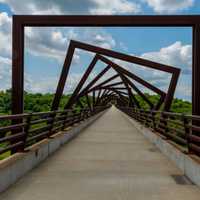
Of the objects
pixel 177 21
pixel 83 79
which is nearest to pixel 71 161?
pixel 177 21

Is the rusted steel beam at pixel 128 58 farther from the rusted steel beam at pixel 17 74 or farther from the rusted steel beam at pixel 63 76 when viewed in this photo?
the rusted steel beam at pixel 17 74

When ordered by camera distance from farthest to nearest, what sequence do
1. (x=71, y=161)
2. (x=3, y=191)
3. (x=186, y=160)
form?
(x=71, y=161), (x=186, y=160), (x=3, y=191)

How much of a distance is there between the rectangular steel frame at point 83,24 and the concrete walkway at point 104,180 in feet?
6.98

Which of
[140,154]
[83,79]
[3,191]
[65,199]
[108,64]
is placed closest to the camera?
[65,199]

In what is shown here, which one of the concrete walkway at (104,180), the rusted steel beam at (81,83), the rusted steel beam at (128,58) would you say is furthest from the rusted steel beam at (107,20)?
the rusted steel beam at (81,83)

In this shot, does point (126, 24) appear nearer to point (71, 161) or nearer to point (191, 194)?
point (71, 161)

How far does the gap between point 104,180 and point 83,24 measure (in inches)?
238

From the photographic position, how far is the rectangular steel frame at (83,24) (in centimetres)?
1069

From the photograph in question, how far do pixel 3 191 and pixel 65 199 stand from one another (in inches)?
40.3

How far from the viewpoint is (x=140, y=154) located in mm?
10422

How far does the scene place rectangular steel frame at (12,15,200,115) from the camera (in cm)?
1069

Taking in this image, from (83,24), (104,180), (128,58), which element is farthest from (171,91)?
(104,180)

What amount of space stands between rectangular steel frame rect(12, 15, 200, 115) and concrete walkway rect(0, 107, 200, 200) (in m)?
2.13

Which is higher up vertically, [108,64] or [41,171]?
[108,64]
